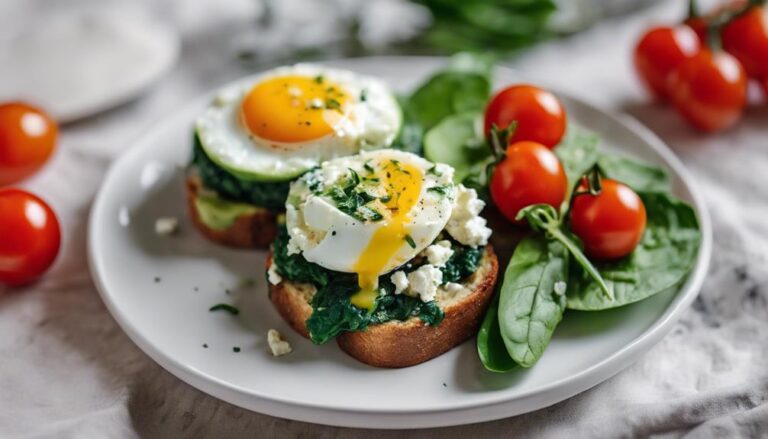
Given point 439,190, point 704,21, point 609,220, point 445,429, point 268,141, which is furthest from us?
point 704,21

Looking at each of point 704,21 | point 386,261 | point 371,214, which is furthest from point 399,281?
point 704,21

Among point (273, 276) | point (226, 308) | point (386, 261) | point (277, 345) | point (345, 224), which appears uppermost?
point (345, 224)

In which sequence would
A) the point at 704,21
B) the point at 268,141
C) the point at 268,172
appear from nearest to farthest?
1. the point at 268,172
2. the point at 268,141
3. the point at 704,21

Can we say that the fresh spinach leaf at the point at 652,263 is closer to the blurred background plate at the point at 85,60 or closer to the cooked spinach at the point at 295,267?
the cooked spinach at the point at 295,267

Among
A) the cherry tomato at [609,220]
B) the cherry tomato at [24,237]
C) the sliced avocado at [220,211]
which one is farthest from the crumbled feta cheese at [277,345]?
the cherry tomato at [609,220]

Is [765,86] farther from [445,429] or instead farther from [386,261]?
[445,429]

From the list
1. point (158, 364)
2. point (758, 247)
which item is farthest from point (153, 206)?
point (758, 247)
